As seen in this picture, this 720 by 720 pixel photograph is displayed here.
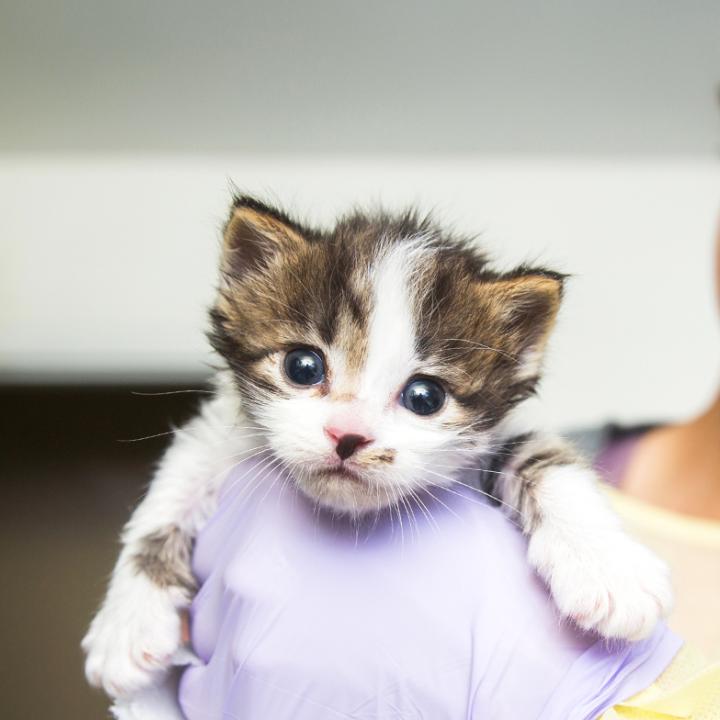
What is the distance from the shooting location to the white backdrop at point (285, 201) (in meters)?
3.61

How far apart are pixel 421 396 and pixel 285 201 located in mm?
2571

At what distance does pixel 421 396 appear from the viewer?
110 cm

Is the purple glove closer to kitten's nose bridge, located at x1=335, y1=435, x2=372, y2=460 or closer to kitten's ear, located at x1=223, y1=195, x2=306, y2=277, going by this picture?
kitten's nose bridge, located at x1=335, y1=435, x2=372, y2=460

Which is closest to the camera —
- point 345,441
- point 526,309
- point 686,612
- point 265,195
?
point 345,441

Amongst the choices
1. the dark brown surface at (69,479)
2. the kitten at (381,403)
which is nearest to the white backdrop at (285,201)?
the dark brown surface at (69,479)

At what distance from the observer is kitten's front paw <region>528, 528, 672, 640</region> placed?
1016mm

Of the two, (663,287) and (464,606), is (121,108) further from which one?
(663,287)

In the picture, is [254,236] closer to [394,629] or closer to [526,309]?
[526,309]

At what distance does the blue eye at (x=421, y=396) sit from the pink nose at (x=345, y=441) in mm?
135

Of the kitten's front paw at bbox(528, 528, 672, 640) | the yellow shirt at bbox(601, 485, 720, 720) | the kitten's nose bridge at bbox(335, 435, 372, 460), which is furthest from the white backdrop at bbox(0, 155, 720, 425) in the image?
the kitten's nose bridge at bbox(335, 435, 372, 460)

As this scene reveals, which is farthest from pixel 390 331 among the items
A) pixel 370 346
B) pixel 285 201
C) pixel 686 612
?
pixel 285 201

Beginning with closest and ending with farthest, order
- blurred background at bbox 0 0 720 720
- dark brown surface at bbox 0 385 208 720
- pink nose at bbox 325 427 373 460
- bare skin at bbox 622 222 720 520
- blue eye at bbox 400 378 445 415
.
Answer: pink nose at bbox 325 427 373 460 < blue eye at bbox 400 378 445 415 < bare skin at bbox 622 222 720 520 < blurred background at bbox 0 0 720 720 < dark brown surface at bbox 0 385 208 720

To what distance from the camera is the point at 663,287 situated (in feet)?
12.8

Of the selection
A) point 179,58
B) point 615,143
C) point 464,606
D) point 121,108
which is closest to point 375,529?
point 464,606
